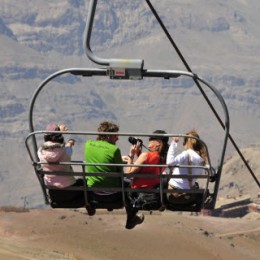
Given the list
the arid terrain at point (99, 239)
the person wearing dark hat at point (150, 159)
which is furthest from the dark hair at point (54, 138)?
the arid terrain at point (99, 239)

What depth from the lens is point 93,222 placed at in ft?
340

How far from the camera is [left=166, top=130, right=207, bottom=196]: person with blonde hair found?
16.7 meters

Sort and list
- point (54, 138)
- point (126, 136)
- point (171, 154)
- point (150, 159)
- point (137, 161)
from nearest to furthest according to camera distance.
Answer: point (126, 136) → point (171, 154) → point (137, 161) → point (150, 159) → point (54, 138)

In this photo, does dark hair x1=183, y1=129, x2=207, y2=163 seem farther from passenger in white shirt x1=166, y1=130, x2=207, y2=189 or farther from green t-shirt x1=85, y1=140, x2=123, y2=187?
green t-shirt x1=85, y1=140, x2=123, y2=187

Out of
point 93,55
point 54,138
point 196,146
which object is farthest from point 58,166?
point 93,55

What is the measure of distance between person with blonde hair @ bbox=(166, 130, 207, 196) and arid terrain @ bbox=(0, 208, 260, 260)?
5854cm

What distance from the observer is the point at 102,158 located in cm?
1700

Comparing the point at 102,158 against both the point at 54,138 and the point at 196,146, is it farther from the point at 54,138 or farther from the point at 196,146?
the point at 196,146

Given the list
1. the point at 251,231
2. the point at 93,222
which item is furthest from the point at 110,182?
the point at 251,231

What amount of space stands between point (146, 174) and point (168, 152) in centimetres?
71

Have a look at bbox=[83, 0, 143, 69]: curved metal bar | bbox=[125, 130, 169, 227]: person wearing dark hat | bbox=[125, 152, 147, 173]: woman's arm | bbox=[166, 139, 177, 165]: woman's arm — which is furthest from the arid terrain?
bbox=[83, 0, 143, 69]: curved metal bar

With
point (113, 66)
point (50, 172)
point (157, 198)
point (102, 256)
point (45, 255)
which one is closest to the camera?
point (113, 66)

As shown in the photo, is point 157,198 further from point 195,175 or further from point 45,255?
point 45,255

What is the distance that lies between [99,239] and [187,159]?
76.7 m
